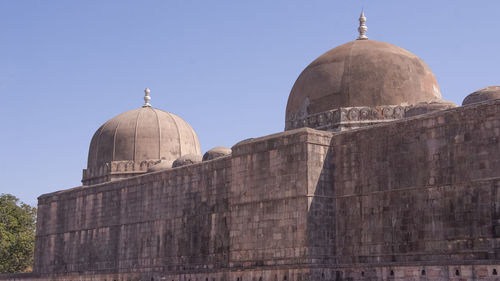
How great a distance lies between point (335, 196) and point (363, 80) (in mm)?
5003

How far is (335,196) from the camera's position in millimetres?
21625

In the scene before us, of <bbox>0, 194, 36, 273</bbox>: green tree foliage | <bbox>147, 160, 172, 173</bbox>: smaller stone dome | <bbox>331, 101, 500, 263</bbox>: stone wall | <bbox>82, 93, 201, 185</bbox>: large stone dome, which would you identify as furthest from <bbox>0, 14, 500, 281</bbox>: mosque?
<bbox>0, 194, 36, 273</bbox>: green tree foliage

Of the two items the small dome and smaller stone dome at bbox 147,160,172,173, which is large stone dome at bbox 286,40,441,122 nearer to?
smaller stone dome at bbox 147,160,172,173

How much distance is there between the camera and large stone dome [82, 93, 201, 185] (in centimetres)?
3584

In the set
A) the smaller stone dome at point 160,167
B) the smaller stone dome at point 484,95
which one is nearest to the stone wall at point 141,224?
the smaller stone dome at point 160,167

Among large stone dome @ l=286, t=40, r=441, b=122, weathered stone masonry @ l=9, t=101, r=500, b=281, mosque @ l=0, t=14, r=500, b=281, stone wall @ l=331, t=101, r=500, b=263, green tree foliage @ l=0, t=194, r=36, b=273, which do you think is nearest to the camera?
stone wall @ l=331, t=101, r=500, b=263

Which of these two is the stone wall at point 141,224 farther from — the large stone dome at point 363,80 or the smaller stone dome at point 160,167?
the large stone dome at point 363,80

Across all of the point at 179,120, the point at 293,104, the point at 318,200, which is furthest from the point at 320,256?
the point at 179,120

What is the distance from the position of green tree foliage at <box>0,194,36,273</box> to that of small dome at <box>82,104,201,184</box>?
29.5 ft

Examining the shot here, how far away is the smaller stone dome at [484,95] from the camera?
20328mm

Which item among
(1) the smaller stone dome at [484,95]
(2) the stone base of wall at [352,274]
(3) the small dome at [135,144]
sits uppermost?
(3) the small dome at [135,144]

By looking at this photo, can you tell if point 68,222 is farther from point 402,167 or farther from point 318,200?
point 402,167

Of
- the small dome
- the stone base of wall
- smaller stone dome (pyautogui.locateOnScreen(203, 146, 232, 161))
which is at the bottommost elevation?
the stone base of wall

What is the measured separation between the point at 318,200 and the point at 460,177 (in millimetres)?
4549
